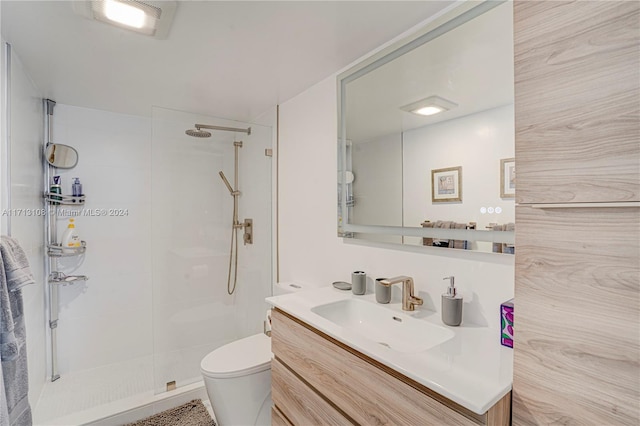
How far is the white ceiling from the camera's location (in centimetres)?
129

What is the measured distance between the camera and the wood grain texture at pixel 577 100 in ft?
1.93

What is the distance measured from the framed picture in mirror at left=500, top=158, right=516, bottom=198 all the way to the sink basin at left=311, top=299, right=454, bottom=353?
530mm

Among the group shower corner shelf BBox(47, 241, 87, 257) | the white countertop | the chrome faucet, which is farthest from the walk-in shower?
the chrome faucet

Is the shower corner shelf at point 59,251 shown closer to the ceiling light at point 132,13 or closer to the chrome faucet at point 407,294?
the ceiling light at point 132,13

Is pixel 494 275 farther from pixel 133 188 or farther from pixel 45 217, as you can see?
pixel 45 217

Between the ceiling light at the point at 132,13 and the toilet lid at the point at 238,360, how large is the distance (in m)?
1.69

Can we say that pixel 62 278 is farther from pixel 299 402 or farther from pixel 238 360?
pixel 299 402

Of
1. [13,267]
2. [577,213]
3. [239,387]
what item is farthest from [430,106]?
[13,267]

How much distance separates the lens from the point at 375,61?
1.57 meters

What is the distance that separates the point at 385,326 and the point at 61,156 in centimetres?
271

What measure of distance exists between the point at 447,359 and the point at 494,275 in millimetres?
402

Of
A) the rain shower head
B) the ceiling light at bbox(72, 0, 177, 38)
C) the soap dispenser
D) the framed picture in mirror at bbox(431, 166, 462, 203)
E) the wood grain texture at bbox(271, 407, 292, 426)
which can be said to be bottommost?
the wood grain texture at bbox(271, 407, 292, 426)

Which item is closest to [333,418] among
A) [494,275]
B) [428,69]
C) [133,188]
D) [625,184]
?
[494,275]

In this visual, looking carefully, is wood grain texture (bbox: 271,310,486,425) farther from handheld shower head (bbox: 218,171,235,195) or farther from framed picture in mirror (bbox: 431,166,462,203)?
handheld shower head (bbox: 218,171,235,195)
